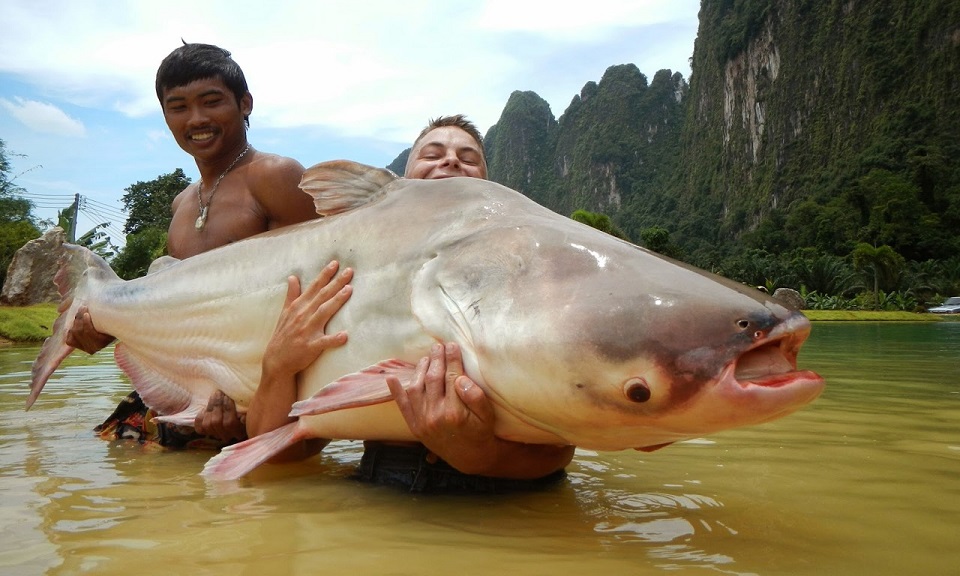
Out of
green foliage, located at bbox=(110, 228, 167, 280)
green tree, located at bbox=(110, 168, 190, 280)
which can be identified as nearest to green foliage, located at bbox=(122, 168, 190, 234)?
green tree, located at bbox=(110, 168, 190, 280)

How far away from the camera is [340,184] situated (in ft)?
8.05

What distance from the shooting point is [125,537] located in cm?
171

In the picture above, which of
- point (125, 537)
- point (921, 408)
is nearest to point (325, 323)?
point (125, 537)

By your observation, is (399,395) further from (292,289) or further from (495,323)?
(292,289)

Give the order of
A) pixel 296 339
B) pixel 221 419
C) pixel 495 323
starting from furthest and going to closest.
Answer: pixel 221 419 < pixel 296 339 < pixel 495 323

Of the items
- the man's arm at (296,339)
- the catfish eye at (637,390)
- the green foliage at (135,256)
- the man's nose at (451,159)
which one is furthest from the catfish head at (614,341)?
the green foliage at (135,256)

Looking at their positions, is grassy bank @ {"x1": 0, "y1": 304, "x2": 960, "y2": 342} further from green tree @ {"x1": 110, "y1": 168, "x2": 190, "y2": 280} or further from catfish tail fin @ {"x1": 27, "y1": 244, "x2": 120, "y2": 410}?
green tree @ {"x1": 110, "y1": 168, "x2": 190, "y2": 280}

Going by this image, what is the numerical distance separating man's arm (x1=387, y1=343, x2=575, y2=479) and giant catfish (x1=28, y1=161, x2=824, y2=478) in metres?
0.04

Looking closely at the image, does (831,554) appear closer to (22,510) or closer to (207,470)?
(207,470)

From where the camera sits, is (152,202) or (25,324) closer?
(25,324)

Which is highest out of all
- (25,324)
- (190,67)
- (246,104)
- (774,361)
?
(190,67)

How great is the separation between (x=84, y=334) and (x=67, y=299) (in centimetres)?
29

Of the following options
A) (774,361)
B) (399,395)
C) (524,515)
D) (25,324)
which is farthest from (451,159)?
(25,324)

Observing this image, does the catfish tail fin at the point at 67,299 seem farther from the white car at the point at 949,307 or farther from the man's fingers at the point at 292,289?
the white car at the point at 949,307
